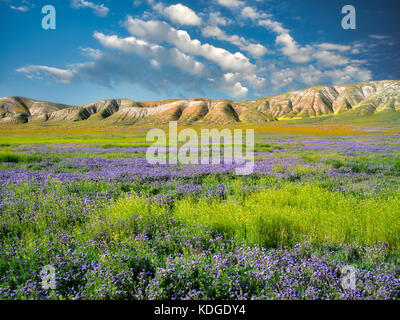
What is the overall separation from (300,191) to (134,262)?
5.52 metres

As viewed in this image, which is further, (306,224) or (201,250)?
(306,224)

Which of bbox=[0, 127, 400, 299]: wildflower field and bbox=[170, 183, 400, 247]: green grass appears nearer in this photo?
bbox=[0, 127, 400, 299]: wildflower field

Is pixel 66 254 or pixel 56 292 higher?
pixel 66 254

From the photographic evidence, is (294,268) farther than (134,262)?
No

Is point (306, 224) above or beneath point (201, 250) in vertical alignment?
above

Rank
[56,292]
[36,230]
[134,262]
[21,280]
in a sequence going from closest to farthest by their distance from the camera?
[56,292], [21,280], [134,262], [36,230]

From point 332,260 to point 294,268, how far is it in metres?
0.83

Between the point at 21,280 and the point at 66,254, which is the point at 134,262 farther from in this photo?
the point at 21,280

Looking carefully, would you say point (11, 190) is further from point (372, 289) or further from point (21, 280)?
point (372, 289)

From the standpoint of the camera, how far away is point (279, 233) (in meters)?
4.09

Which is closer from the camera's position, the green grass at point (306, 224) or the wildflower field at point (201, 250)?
the wildflower field at point (201, 250)

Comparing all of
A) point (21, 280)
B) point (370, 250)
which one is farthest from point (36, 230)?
point (370, 250)
